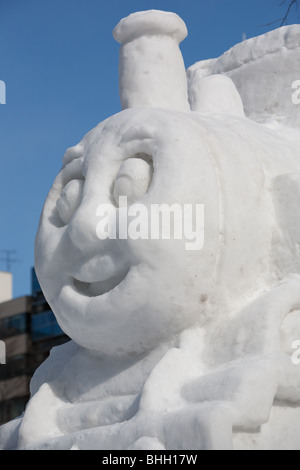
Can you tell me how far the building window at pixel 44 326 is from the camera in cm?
1178

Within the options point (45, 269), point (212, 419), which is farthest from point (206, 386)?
point (45, 269)

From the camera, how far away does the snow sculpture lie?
2.96 m

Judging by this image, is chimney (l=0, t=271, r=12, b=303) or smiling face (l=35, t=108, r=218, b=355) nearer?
smiling face (l=35, t=108, r=218, b=355)

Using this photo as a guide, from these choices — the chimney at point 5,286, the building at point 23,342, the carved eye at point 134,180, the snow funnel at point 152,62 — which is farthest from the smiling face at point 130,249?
the chimney at point 5,286

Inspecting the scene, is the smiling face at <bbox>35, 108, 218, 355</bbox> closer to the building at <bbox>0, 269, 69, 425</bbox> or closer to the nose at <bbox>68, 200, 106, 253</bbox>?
the nose at <bbox>68, 200, 106, 253</bbox>

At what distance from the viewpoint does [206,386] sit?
2.90 meters

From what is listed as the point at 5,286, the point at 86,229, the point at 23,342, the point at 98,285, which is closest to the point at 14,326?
the point at 23,342

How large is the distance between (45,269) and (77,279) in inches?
8.0

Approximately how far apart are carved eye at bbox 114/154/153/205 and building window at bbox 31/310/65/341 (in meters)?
8.57

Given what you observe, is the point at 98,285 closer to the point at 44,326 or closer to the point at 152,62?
the point at 152,62

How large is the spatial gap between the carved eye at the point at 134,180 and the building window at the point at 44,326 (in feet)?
28.1

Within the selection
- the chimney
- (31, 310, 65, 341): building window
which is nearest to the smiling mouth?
(31, 310, 65, 341): building window

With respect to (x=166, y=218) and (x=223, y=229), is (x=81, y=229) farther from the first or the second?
(x=223, y=229)

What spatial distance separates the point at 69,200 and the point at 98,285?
44cm
